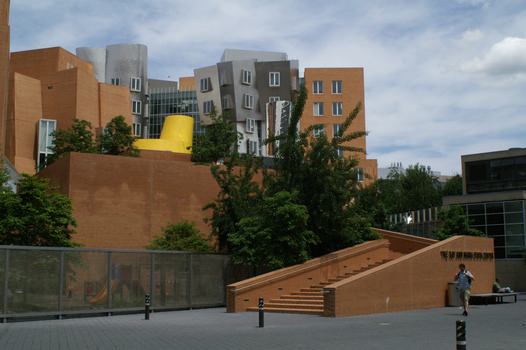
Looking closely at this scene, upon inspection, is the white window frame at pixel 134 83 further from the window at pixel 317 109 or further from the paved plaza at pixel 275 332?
the paved plaza at pixel 275 332

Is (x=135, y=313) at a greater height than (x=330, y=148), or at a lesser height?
lesser

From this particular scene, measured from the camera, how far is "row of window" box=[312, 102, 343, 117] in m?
65.6

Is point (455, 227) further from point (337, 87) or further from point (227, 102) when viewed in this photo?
point (227, 102)

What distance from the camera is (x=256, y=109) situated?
67.6 meters

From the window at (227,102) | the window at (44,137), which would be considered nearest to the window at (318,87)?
the window at (227,102)

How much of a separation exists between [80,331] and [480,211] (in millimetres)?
33574

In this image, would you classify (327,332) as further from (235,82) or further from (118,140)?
(235,82)

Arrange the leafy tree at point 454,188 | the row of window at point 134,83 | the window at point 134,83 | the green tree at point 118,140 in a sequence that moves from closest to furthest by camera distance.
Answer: the green tree at point 118,140, the row of window at point 134,83, the window at point 134,83, the leafy tree at point 454,188

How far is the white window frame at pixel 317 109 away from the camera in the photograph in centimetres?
6588

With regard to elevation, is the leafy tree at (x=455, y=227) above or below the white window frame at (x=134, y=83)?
below

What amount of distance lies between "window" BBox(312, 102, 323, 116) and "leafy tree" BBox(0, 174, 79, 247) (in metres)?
45.5

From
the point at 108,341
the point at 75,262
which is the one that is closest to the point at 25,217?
the point at 75,262

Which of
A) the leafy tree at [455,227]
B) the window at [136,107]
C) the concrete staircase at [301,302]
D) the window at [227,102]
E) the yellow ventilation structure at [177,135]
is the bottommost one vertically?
the concrete staircase at [301,302]

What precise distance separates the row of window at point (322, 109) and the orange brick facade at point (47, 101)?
71.1 feet
